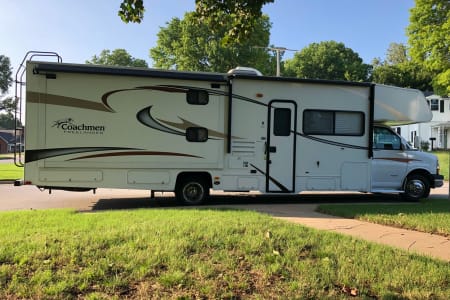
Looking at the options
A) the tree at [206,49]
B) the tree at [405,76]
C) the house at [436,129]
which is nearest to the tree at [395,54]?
the tree at [405,76]

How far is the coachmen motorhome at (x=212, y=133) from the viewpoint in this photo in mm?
9320

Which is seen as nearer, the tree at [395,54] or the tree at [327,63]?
the tree at [327,63]

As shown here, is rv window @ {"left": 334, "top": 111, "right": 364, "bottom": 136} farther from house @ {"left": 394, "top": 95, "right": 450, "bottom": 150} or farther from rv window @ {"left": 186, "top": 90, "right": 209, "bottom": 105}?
house @ {"left": 394, "top": 95, "right": 450, "bottom": 150}

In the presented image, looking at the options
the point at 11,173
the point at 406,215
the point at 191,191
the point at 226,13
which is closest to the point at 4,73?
the point at 11,173

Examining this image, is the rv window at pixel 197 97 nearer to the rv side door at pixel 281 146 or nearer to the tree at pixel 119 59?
the rv side door at pixel 281 146

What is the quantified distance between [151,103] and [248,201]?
12.3 ft

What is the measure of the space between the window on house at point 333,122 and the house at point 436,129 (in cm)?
2974

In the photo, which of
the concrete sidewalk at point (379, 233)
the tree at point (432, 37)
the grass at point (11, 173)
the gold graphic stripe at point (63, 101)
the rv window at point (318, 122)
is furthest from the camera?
the tree at point (432, 37)

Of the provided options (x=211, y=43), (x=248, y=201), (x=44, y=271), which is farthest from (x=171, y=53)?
(x=44, y=271)

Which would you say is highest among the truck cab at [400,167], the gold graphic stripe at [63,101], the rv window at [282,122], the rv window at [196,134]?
the gold graphic stripe at [63,101]

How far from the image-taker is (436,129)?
132 ft

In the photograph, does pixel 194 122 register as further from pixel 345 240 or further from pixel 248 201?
pixel 345 240

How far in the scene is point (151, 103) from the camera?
972 centimetres

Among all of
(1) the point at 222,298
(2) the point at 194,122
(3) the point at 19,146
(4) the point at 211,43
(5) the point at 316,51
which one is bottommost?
(1) the point at 222,298
